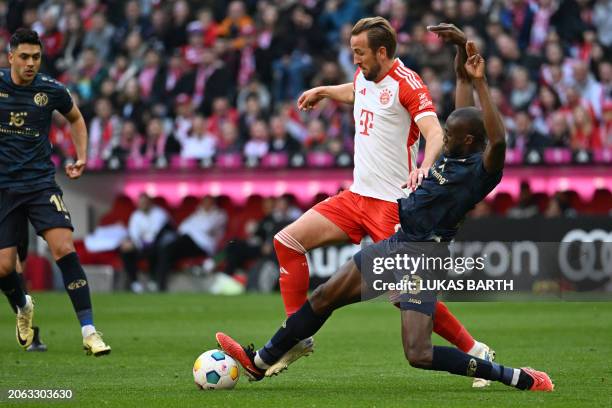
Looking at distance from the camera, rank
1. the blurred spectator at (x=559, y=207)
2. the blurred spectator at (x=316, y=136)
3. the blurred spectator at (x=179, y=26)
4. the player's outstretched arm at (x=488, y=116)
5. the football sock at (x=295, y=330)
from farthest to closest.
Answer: the blurred spectator at (x=179, y=26)
the blurred spectator at (x=316, y=136)
the blurred spectator at (x=559, y=207)
the football sock at (x=295, y=330)
the player's outstretched arm at (x=488, y=116)

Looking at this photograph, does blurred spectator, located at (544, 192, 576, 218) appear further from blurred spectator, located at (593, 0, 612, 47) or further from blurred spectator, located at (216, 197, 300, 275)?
blurred spectator, located at (216, 197, 300, 275)

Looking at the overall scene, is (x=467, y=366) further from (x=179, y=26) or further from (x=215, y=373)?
(x=179, y=26)

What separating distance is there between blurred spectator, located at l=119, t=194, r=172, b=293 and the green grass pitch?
3.69 m

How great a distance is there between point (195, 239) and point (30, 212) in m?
11.1

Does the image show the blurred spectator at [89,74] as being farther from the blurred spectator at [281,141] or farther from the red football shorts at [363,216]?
the red football shorts at [363,216]

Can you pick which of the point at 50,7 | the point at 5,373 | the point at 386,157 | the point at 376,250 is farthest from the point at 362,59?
the point at 50,7

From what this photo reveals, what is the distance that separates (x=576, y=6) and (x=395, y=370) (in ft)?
44.4

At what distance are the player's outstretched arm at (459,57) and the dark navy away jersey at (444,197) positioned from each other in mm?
540

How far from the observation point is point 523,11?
2181 centimetres

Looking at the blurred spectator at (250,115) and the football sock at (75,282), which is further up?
the blurred spectator at (250,115)

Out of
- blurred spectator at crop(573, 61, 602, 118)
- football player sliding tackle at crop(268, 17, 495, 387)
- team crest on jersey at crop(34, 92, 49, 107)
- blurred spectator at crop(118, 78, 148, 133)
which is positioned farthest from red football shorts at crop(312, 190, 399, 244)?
blurred spectator at crop(118, 78, 148, 133)

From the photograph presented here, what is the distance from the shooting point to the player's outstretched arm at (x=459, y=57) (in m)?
7.56

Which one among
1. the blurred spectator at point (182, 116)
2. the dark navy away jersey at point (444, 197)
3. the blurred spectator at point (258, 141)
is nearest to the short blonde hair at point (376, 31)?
the dark navy away jersey at point (444, 197)

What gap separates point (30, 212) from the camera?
33.2 feet
